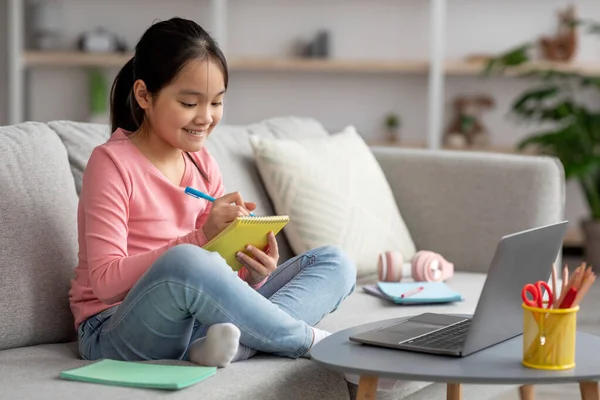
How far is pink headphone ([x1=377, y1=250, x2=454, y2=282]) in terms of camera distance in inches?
91.2

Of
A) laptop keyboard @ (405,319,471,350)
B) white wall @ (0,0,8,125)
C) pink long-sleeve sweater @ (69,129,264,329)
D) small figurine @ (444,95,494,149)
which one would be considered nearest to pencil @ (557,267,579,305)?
laptop keyboard @ (405,319,471,350)

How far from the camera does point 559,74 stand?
4.59m

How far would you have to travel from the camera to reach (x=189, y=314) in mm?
1589

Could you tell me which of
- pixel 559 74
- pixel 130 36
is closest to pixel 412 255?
pixel 559 74

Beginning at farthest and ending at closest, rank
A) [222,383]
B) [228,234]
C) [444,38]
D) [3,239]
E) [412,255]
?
1. [444,38]
2. [412,255]
3. [3,239]
4. [228,234]
5. [222,383]

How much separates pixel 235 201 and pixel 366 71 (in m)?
3.80

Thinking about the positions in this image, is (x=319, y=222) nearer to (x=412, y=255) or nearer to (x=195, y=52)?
(x=412, y=255)

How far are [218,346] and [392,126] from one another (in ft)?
12.8

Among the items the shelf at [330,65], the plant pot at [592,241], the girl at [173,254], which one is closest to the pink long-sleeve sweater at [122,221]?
the girl at [173,254]

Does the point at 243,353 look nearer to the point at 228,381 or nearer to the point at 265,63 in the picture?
the point at 228,381

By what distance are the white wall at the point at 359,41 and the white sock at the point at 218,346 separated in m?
3.95

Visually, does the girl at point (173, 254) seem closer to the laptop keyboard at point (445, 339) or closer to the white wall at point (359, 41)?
the laptop keyboard at point (445, 339)

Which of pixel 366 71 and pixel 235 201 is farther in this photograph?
pixel 366 71

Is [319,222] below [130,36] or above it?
below
